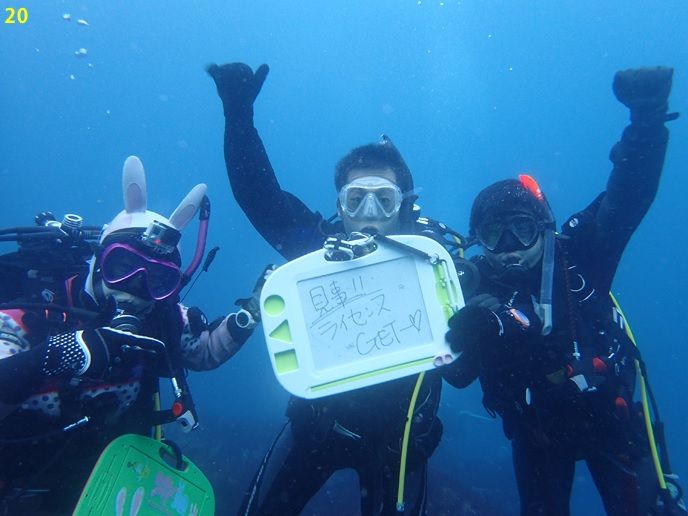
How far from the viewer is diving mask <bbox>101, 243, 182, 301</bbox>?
2.82 meters

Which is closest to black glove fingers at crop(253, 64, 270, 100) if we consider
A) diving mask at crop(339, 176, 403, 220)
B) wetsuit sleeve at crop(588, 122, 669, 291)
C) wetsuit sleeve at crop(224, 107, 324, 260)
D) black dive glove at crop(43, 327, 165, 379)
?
wetsuit sleeve at crop(224, 107, 324, 260)

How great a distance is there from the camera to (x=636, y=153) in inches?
126

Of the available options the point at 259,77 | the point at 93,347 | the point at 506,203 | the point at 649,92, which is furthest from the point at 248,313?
the point at 649,92

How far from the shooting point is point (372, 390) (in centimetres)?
319

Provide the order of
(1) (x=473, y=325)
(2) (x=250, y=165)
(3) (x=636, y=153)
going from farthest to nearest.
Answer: (2) (x=250, y=165), (3) (x=636, y=153), (1) (x=473, y=325)

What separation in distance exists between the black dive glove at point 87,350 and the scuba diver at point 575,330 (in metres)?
2.17

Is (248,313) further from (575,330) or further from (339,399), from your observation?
(575,330)

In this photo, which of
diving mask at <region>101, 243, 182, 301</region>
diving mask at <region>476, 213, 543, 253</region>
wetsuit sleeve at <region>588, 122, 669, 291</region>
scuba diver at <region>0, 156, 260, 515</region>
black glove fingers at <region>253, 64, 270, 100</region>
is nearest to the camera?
scuba diver at <region>0, 156, 260, 515</region>

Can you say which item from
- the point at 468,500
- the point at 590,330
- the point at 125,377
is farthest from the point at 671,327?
the point at 125,377

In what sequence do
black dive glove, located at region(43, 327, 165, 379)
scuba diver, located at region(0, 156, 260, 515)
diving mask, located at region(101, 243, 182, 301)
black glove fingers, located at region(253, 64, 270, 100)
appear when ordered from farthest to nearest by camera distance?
1. black glove fingers, located at region(253, 64, 270, 100)
2. diving mask, located at region(101, 243, 182, 301)
3. scuba diver, located at region(0, 156, 260, 515)
4. black dive glove, located at region(43, 327, 165, 379)

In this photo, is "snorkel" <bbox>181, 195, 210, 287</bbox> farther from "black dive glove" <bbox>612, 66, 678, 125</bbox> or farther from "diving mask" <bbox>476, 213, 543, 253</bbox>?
"black dive glove" <bbox>612, 66, 678, 125</bbox>

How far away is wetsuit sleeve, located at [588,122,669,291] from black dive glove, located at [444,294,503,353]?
146 cm

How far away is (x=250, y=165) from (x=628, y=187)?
288 cm

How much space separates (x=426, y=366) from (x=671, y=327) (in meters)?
44.4
